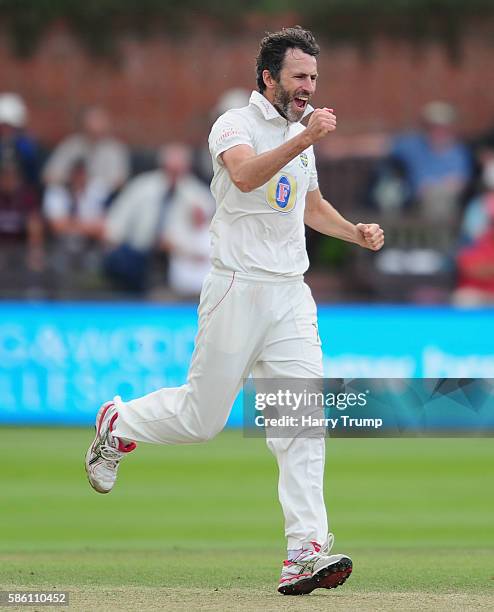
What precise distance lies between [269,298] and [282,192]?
0.46m

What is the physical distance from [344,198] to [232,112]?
1016 centimetres

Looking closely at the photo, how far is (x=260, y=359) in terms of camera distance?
6.62m

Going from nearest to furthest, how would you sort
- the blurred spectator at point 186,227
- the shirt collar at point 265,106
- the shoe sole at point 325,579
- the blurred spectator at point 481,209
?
the shoe sole at point 325,579, the shirt collar at point 265,106, the blurred spectator at point 186,227, the blurred spectator at point 481,209

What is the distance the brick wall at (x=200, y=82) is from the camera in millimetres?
18500

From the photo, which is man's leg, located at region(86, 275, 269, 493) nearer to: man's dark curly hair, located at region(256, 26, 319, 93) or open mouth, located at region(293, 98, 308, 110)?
open mouth, located at region(293, 98, 308, 110)

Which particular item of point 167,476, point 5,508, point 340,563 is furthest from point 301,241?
point 167,476

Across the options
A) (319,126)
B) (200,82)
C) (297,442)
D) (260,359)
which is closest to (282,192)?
(319,126)

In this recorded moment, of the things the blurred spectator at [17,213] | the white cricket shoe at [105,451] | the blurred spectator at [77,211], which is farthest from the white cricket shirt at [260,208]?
the blurred spectator at [17,213]

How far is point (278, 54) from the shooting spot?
654 cm

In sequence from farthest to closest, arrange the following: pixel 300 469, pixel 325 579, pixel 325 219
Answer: pixel 325 219 < pixel 300 469 < pixel 325 579

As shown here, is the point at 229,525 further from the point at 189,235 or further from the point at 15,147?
the point at 15,147

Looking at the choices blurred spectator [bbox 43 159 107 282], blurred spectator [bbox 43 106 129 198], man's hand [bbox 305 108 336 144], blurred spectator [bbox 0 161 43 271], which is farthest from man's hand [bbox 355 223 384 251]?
blurred spectator [bbox 43 106 129 198]

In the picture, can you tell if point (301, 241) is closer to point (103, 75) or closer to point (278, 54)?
point (278, 54)

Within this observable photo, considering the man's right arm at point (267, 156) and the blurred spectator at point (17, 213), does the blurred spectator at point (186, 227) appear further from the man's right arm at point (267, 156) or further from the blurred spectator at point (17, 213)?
the man's right arm at point (267, 156)
